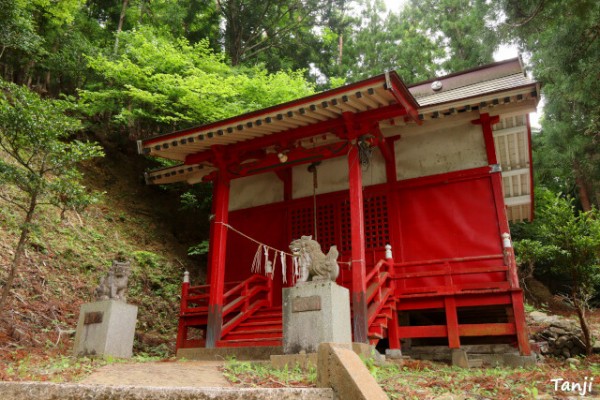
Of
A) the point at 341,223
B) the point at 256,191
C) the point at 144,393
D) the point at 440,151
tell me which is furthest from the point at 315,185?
the point at 144,393

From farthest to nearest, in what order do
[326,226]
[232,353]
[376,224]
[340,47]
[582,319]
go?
1. [340,47]
2. [326,226]
3. [376,224]
4. [582,319]
5. [232,353]

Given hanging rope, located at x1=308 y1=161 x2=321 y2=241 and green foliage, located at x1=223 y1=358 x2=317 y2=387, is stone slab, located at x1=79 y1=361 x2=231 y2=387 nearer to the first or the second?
green foliage, located at x1=223 y1=358 x2=317 y2=387

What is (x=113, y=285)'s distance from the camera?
7.98 metres

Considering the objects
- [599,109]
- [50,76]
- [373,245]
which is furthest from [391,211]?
[50,76]

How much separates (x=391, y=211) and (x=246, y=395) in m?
7.36

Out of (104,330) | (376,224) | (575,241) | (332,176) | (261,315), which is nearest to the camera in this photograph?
(104,330)

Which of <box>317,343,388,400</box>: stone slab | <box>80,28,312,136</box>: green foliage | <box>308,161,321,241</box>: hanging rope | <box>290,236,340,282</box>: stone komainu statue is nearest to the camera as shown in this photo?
<box>317,343,388,400</box>: stone slab

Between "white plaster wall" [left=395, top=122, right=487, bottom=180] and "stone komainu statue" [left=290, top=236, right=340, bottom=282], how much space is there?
444 centimetres

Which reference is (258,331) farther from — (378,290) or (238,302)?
(378,290)

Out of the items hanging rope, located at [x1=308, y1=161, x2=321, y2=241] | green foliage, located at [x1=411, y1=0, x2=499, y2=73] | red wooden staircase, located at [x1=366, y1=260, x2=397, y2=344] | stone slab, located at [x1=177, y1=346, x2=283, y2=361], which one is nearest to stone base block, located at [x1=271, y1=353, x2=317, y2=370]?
stone slab, located at [x1=177, y1=346, x2=283, y2=361]

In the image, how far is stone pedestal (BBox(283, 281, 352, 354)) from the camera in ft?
19.8

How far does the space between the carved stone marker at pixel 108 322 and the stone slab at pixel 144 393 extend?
3.79 metres

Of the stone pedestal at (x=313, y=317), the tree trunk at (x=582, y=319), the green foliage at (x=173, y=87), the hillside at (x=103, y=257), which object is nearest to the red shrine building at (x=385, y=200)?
the stone pedestal at (x=313, y=317)

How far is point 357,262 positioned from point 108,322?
434 cm
